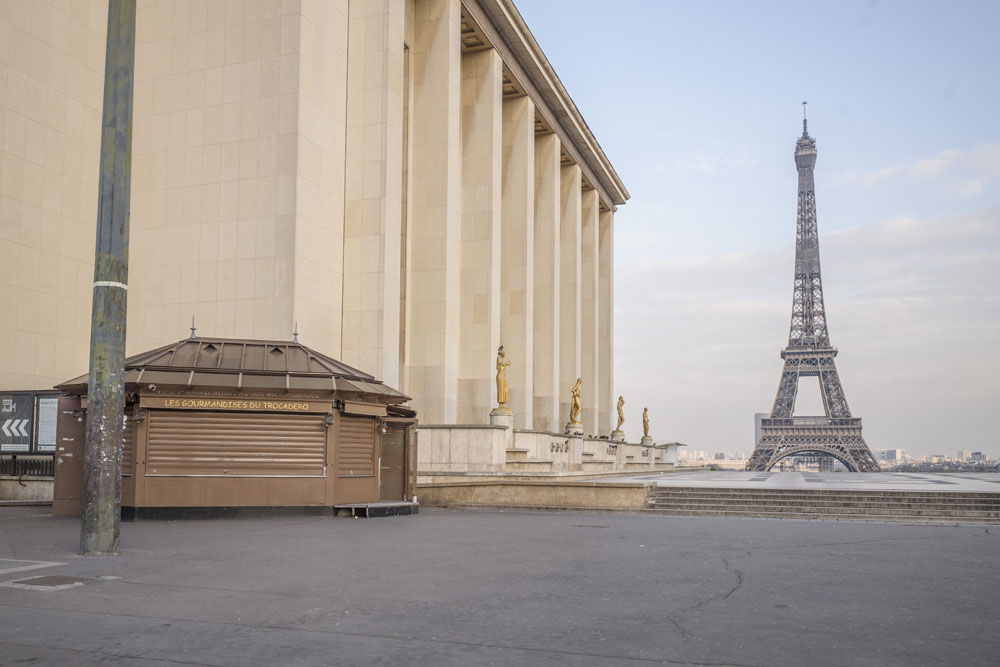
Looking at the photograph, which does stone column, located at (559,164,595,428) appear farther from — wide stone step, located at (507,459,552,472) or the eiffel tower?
the eiffel tower

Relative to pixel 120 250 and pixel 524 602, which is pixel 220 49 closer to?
pixel 120 250

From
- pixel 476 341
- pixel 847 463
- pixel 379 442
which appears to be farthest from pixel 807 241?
pixel 379 442

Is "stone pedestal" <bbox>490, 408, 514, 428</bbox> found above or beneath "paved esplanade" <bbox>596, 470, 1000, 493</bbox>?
above

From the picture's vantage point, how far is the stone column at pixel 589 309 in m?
64.8

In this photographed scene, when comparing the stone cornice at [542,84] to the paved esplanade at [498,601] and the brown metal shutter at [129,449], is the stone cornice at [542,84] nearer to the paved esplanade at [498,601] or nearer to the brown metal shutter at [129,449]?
the brown metal shutter at [129,449]

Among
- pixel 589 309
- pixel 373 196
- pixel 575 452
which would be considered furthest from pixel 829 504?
pixel 589 309

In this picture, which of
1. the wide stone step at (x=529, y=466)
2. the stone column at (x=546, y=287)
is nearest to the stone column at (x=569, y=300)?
the stone column at (x=546, y=287)

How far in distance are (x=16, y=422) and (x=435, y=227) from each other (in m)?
19.0

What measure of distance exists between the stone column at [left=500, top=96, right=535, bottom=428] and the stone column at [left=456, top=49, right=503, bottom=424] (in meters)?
5.01

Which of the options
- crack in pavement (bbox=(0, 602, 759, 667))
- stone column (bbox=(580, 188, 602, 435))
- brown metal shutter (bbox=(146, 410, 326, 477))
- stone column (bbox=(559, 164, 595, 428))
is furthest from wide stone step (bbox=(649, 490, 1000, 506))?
stone column (bbox=(580, 188, 602, 435))

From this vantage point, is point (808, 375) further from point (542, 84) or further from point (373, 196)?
point (373, 196)

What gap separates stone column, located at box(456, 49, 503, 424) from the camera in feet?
144

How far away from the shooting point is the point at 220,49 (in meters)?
33.2

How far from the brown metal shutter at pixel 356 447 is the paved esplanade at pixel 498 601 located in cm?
507
